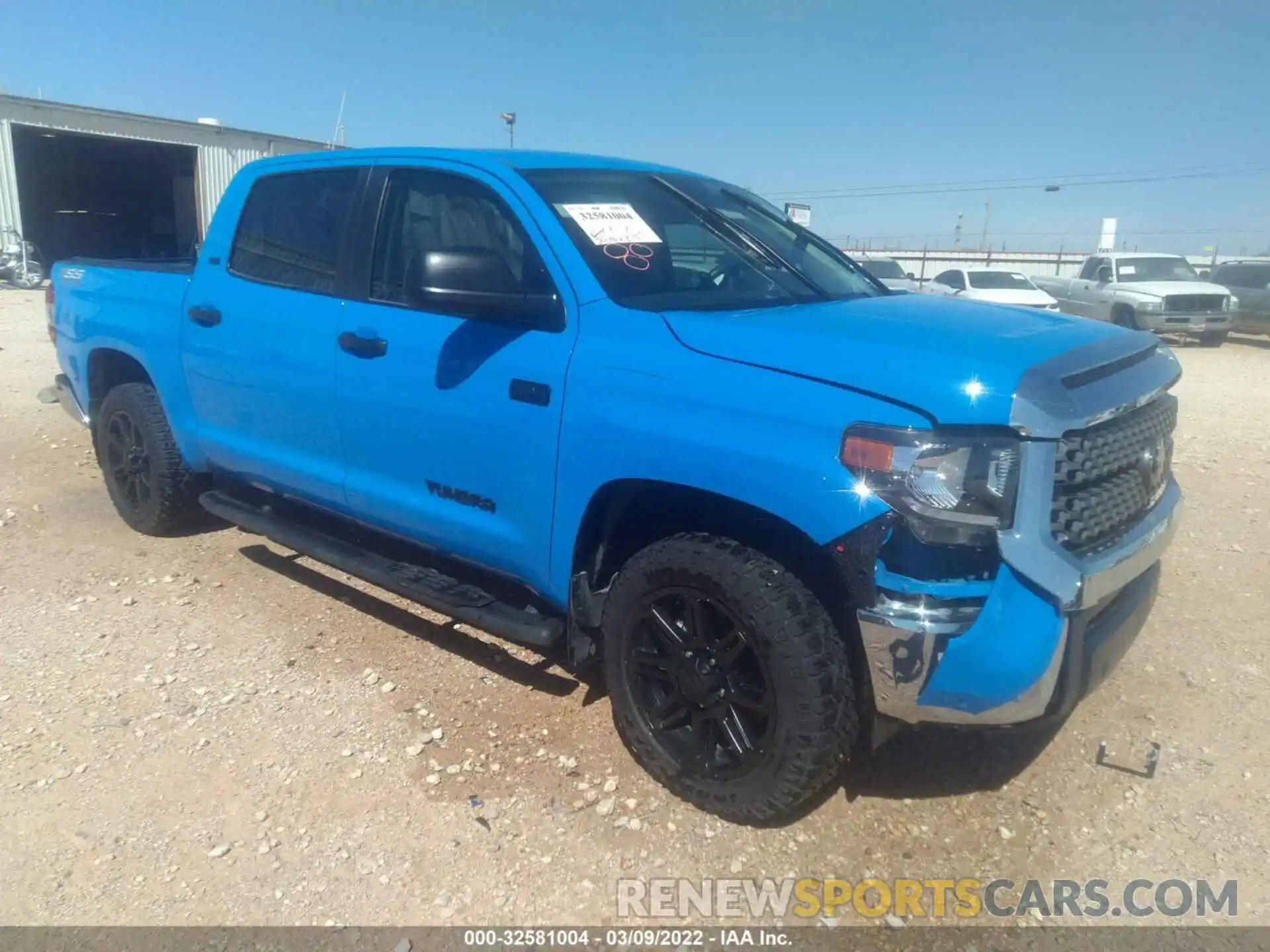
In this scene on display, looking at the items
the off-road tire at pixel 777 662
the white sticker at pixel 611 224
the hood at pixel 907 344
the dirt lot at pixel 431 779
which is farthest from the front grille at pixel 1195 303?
the off-road tire at pixel 777 662

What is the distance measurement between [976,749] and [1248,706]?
1119 mm

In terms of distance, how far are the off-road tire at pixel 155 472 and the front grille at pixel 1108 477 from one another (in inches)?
163

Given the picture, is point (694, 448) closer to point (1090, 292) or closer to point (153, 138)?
point (1090, 292)

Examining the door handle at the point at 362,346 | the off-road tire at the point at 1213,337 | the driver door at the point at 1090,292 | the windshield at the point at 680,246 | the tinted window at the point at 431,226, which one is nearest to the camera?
the windshield at the point at 680,246

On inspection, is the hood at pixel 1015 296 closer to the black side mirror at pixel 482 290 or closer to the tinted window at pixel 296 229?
the tinted window at pixel 296 229

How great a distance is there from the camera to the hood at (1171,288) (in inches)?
671

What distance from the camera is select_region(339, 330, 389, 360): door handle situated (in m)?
3.42

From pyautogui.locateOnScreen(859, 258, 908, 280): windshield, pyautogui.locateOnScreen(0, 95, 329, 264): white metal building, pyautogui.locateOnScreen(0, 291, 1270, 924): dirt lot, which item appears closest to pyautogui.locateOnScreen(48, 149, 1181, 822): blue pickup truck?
pyautogui.locateOnScreen(0, 291, 1270, 924): dirt lot

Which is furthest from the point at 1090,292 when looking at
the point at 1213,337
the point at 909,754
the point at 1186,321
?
the point at 909,754

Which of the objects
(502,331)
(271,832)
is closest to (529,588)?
(502,331)

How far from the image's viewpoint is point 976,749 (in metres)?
3.26

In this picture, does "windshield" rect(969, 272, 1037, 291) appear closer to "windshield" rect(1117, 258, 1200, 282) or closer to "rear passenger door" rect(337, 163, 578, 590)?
"windshield" rect(1117, 258, 1200, 282)

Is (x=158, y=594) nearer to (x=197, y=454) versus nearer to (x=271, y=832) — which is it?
(x=197, y=454)

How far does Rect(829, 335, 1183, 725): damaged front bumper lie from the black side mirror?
4.06ft
